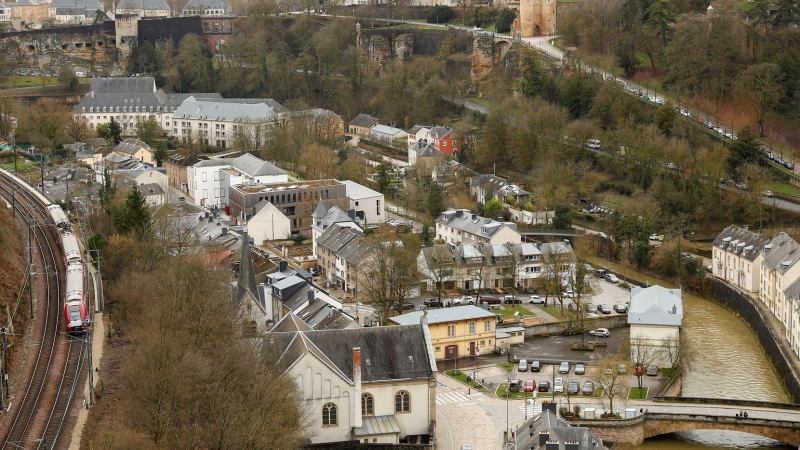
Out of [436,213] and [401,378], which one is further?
[436,213]

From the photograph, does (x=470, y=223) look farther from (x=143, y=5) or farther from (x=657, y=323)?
(x=143, y=5)

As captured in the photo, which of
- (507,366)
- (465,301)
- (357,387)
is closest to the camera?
(357,387)

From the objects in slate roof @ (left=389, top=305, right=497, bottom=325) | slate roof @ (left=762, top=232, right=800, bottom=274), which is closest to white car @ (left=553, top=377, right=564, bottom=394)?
slate roof @ (left=389, top=305, right=497, bottom=325)

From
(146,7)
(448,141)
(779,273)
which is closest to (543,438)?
(779,273)

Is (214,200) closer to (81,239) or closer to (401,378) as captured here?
(81,239)

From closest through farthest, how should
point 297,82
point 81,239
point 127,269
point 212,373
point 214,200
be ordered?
1. point 212,373
2. point 127,269
3. point 81,239
4. point 214,200
5. point 297,82

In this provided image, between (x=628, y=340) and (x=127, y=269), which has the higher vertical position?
(x=127, y=269)

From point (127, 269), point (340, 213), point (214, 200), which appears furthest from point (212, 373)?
point (214, 200)
